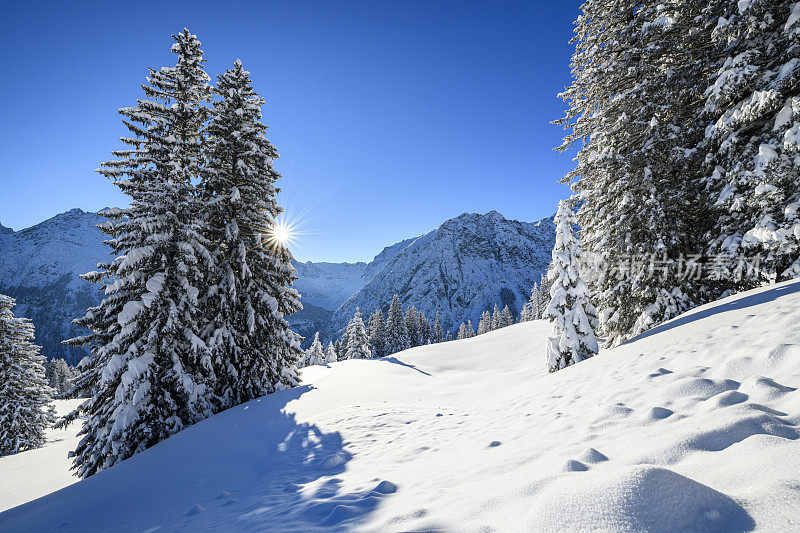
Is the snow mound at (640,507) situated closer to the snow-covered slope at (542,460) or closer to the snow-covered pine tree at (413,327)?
the snow-covered slope at (542,460)

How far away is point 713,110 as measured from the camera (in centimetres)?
891

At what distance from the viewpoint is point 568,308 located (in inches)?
444

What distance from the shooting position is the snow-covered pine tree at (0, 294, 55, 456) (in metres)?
17.5

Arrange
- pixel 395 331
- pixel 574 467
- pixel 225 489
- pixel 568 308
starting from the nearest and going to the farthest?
pixel 574 467, pixel 225 489, pixel 568 308, pixel 395 331

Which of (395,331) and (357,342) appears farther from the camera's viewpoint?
(395,331)

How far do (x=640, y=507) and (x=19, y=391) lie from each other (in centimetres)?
2933

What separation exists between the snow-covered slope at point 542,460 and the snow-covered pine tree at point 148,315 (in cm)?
171

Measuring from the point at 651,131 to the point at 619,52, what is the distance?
3.19 meters

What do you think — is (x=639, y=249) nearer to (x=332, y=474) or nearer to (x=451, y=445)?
(x=451, y=445)

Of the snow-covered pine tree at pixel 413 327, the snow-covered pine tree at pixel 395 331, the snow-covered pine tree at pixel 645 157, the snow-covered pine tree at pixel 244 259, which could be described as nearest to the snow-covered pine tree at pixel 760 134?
the snow-covered pine tree at pixel 645 157

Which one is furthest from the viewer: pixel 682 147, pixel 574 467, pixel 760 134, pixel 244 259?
pixel 244 259

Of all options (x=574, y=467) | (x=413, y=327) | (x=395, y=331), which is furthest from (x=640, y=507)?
(x=413, y=327)

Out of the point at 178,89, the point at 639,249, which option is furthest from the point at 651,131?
the point at 178,89

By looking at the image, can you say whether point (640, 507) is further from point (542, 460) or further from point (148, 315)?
point (148, 315)
